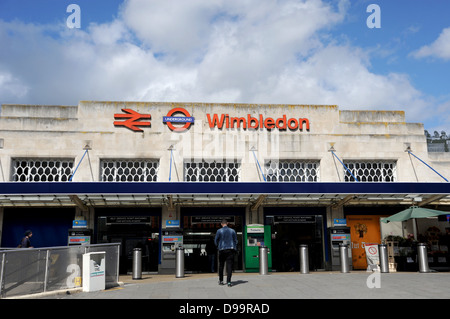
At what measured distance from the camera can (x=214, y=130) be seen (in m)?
18.8

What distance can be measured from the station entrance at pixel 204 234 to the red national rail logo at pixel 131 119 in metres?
3.84

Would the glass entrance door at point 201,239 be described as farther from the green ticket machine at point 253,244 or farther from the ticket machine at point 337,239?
the ticket machine at point 337,239

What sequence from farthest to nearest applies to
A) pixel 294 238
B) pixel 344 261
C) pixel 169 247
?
pixel 294 238, pixel 169 247, pixel 344 261

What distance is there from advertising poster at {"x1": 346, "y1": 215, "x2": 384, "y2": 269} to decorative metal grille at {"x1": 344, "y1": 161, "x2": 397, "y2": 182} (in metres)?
1.65

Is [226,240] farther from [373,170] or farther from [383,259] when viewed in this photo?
[373,170]

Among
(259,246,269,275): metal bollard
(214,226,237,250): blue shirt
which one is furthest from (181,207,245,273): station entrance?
(214,226,237,250): blue shirt

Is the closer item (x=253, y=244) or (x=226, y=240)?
(x=226, y=240)

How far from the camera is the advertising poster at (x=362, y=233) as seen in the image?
18.3 meters

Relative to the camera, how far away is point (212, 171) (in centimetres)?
1856

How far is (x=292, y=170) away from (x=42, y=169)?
33.1 feet

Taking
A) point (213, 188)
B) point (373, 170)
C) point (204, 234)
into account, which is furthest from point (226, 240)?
point (373, 170)
